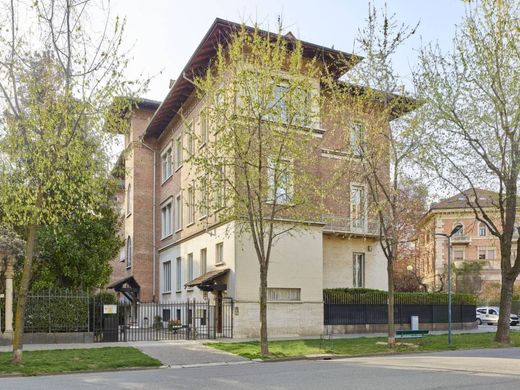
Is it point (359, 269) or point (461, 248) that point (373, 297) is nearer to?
point (359, 269)

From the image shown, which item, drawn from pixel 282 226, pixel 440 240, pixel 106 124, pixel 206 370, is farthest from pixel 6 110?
pixel 440 240

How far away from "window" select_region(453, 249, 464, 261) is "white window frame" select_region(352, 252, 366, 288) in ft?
167

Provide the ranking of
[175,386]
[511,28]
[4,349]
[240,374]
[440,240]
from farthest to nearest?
[440,240] → [511,28] → [4,349] → [240,374] → [175,386]

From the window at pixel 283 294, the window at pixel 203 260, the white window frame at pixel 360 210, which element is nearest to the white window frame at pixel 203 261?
the window at pixel 203 260

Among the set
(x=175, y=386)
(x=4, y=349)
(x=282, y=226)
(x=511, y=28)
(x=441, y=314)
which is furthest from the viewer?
(x=441, y=314)

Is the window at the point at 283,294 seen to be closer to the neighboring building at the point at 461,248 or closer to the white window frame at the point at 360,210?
the white window frame at the point at 360,210

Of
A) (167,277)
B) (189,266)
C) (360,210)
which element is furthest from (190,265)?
(360,210)

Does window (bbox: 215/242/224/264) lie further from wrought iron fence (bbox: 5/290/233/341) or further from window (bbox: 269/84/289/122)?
window (bbox: 269/84/289/122)

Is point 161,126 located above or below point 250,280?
above

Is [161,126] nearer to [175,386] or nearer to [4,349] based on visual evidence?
[4,349]

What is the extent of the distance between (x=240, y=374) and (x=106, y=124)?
7.52 metres

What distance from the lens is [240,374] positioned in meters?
14.2

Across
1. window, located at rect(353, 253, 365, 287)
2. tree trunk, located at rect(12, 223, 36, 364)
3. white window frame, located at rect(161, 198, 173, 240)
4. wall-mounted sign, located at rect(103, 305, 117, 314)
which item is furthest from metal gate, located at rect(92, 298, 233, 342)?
window, located at rect(353, 253, 365, 287)

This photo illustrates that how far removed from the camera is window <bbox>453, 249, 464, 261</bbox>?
80000mm
